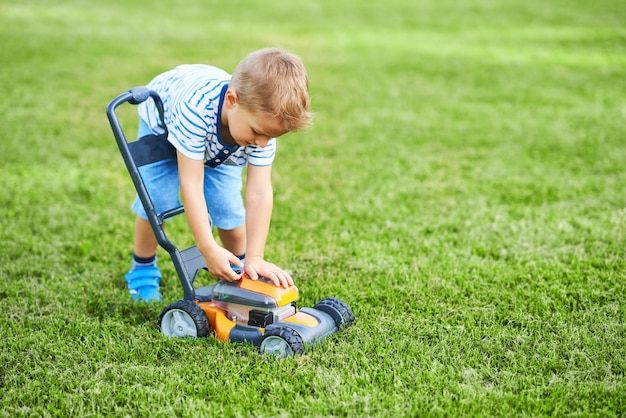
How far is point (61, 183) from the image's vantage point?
519 cm

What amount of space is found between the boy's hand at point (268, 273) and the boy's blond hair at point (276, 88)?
0.62 metres

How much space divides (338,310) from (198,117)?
1.05 m

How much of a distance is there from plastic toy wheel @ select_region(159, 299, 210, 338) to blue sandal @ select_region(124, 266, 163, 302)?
0.41m

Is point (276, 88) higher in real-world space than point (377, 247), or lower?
higher

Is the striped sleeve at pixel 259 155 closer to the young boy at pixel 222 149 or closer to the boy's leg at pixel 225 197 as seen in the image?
the young boy at pixel 222 149

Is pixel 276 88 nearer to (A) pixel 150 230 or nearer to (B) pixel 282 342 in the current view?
(B) pixel 282 342

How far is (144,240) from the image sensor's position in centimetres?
362

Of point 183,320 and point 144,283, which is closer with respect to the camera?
point 183,320

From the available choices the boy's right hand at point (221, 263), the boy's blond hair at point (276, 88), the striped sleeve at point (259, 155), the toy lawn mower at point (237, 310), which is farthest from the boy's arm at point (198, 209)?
the boy's blond hair at point (276, 88)

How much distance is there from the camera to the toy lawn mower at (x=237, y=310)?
289 centimetres

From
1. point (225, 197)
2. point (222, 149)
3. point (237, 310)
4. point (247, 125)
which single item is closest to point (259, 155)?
point (222, 149)

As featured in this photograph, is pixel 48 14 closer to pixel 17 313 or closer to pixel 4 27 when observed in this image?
pixel 4 27

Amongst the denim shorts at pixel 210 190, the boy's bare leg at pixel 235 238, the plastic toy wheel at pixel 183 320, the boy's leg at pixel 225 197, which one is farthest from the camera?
the boy's bare leg at pixel 235 238

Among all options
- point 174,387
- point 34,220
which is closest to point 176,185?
point 174,387
